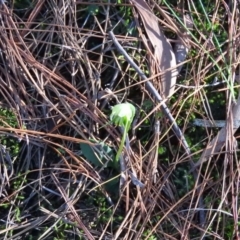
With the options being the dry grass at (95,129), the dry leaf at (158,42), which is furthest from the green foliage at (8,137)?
the dry leaf at (158,42)

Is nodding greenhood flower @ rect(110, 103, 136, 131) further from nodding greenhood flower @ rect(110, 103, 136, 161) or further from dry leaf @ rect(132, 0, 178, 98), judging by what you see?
dry leaf @ rect(132, 0, 178, 98)

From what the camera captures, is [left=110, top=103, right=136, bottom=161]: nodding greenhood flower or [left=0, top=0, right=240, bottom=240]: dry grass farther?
[left=0, top=0, right=240, bottom=240]: dry grass

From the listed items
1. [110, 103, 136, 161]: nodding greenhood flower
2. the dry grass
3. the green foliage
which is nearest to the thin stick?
the dry grass

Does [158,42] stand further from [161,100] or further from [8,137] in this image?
[8,137]

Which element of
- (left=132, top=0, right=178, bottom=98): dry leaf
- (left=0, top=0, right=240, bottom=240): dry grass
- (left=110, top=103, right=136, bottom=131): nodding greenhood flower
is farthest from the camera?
(left=132, top=0, right=178, bottom=98): dry leaf

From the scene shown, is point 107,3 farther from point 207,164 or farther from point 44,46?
point 207,164

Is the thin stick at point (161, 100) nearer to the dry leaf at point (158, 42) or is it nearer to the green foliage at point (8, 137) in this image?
the dry leaf at point (158, 42)

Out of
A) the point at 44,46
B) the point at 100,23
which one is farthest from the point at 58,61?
the point at 100,23

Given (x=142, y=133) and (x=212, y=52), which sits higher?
(x=212, y=52)
